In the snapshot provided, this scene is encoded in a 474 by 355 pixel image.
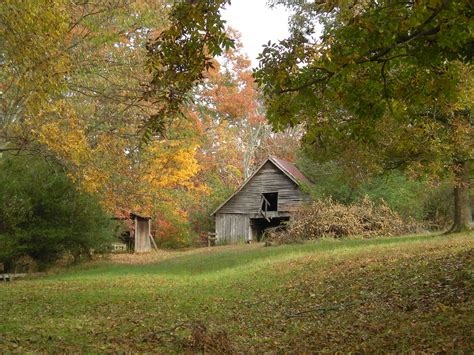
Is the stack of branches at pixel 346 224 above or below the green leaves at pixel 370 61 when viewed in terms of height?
below

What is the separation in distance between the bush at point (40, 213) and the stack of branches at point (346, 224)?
36.4 ft

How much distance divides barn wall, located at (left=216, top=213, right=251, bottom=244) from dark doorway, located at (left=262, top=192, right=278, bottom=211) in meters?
1.94

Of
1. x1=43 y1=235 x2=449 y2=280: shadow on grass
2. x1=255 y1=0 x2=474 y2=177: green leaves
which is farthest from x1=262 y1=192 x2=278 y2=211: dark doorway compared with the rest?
x1=255 y1=0 x2=474 y2=177: green leaves

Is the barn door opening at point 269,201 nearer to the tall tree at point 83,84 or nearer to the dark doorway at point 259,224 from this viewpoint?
the dark doorway at point 259,224

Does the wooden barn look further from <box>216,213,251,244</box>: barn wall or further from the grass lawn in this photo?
the grass lawn

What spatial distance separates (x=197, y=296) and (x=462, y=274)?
6.55 meters

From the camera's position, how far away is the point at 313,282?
14.0m

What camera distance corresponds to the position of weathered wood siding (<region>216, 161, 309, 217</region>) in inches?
1601

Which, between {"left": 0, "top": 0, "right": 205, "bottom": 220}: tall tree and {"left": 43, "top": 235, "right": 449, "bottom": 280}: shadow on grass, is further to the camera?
{"left": 43, "top": 235, "right": 449, "bottom": 280}: shadow on grass

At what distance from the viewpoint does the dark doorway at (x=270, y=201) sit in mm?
42375

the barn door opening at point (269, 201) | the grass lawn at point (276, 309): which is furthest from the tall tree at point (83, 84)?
the barn door opening at point (269, 201)

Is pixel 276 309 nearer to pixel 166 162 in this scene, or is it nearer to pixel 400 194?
pixel 166 162

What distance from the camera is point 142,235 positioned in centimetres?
4091

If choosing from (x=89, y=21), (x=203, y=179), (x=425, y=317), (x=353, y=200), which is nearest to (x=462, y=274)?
(x=425, y=317)
